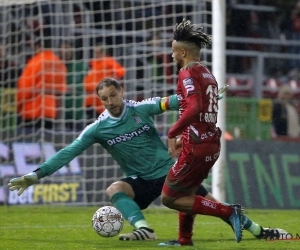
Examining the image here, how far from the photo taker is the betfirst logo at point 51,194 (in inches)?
489

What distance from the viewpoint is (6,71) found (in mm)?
13734

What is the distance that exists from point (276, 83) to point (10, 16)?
5501 mm

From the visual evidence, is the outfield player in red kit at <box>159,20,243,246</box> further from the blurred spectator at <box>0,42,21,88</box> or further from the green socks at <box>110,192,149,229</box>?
the blurred spectator at <box>0,42,21,88</box>

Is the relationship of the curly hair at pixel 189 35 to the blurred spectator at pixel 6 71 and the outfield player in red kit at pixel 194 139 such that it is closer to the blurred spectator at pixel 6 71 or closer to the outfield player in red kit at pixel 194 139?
the outfield player in red kit at pixel 194 139

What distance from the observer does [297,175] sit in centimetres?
1264

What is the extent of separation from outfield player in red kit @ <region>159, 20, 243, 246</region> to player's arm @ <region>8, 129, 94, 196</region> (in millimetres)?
1334

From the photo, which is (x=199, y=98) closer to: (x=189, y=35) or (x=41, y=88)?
(x=189, y=35)

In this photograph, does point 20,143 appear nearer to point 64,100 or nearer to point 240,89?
point 64,100

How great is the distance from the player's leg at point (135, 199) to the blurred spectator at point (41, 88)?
201 inches

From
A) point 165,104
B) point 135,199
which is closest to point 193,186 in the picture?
point 165,104

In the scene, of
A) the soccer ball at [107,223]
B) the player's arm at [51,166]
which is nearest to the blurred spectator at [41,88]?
the player's arm at [51,166]

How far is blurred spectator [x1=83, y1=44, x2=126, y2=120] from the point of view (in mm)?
13078

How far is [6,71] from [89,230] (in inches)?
217

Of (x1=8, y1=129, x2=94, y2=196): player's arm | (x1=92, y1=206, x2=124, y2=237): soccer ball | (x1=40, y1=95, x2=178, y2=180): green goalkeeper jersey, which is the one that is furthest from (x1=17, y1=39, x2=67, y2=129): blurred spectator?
(x1=92, y1=206, x2=124, y2=237): soccer ball
